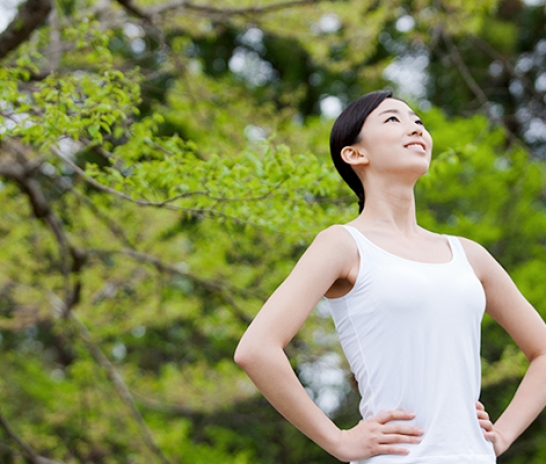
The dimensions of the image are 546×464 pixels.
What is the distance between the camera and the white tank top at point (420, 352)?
4.99 ft

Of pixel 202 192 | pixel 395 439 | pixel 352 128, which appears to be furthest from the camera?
pixel 202 192

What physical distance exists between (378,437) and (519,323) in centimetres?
65

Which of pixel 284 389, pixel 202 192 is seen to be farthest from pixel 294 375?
pixel 202 192

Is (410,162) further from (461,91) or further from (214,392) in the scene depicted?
(461,91)

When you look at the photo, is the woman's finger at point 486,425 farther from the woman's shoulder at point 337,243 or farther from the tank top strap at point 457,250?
the woman's shoulder at point 337,243

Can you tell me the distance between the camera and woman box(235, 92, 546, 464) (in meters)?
1.52

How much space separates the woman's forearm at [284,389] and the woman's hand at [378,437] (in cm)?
3

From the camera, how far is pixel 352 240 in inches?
65.6

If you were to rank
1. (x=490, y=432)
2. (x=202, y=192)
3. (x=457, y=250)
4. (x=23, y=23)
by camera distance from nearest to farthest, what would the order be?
1. (x=490, y=432)
2. (x=457, y=250)
3. (x=202, y=192)
4. (x=23, y=23)

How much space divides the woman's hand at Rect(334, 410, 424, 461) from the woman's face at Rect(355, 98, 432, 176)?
674 mm

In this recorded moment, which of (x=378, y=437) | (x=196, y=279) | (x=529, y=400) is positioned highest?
(x=378, y=437)

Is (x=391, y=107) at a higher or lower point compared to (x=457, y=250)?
higher

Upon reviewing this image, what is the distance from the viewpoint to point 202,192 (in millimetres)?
2645

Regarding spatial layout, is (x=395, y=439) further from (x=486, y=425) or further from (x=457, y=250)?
(x=457, y=250)
